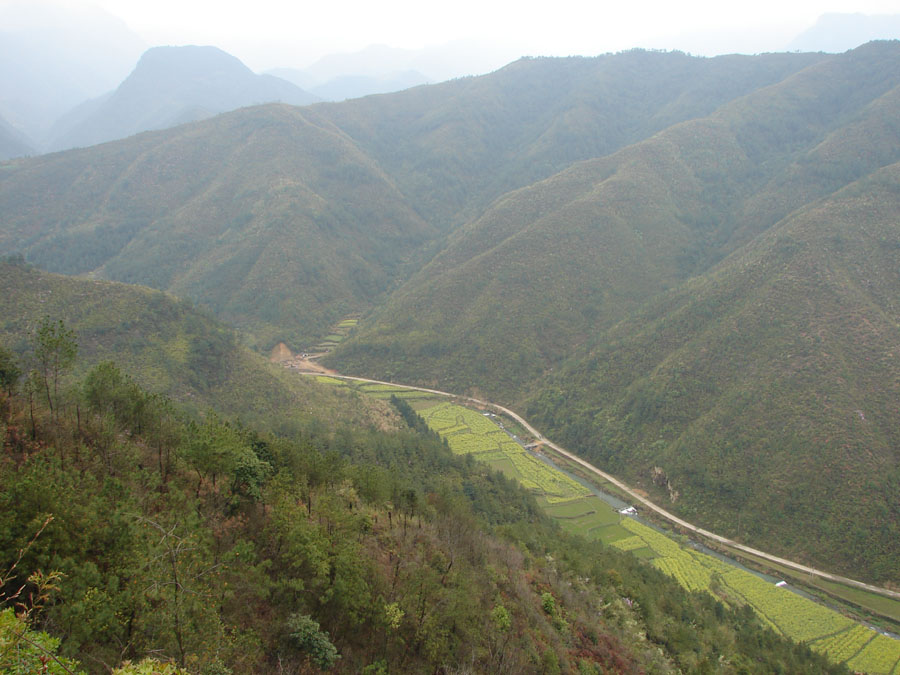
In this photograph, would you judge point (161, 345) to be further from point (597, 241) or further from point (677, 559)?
point (597, 241)

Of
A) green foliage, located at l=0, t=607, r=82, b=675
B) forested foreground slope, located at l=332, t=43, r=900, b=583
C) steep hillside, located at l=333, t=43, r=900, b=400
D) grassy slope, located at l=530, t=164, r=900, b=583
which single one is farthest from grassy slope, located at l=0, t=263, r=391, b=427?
green foliage, located at l=0, t=607, r=82, b=675

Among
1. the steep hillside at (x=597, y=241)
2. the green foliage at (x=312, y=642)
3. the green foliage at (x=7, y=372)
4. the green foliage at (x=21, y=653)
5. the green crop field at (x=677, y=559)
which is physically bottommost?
the green crop field at (x=677, y=559)

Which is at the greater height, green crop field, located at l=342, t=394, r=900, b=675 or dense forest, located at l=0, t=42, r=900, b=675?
dense forest, located at l=0, t=42, r=900, b=675

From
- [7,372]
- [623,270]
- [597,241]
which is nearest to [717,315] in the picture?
[623,270]

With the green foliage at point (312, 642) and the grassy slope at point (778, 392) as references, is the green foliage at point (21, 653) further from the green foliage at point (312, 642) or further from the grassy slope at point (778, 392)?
the grassy slope at point (778, 392)

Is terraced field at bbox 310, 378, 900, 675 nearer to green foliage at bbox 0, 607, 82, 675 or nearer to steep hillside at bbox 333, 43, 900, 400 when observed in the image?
steep hillside at bbox 333, 43, 900, 400

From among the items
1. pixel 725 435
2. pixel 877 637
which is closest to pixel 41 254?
pixel 725 435

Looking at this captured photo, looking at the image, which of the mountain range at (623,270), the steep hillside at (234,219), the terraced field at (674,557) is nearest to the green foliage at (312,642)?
the terraced field at (674,557)
